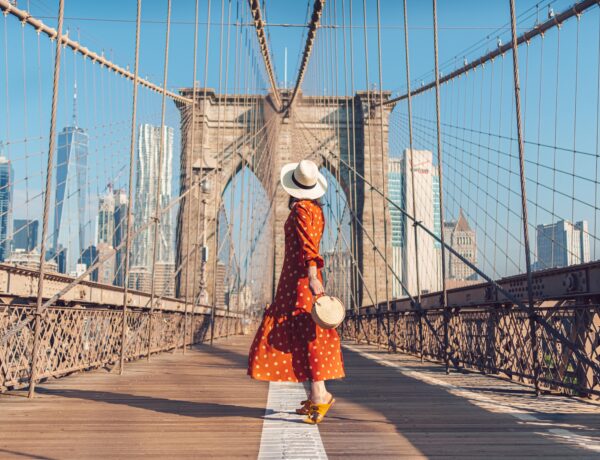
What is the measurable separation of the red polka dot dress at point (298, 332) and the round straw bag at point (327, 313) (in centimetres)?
23

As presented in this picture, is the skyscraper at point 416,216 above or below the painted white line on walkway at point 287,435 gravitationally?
above

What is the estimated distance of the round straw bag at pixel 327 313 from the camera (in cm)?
348

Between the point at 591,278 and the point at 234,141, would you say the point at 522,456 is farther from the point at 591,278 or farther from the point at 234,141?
the point at 234,141

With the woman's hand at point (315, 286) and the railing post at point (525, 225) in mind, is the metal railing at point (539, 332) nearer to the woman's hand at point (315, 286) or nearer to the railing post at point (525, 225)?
the railing post at point (525, 225)

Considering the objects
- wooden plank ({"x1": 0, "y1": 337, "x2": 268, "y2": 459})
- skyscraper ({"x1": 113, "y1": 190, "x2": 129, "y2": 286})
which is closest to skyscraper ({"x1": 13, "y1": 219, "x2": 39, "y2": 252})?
skyscraper ({"x1": 113, "y1": 190, "x2": 129, "y2": 286})

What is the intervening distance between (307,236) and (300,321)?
1.46 feet

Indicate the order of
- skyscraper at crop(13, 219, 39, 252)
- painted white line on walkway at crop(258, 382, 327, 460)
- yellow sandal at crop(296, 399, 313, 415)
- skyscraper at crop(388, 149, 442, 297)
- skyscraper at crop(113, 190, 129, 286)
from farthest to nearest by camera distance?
1. skyscraper at crop(388, 149, 442, 297)
2. skyscraper at crop(13, 219, 39, 252)
3. skyscraper at crop(113, 190, 129, 286)
4. yellow sandal at crop(296, 399, 313, 415)
5. painted white line on walkway at crop(258, 382, 327, 460)

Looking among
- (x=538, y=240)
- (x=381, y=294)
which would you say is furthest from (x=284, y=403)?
(x=381, y=294)

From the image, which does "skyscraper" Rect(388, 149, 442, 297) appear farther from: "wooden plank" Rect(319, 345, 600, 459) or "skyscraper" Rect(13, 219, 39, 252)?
"skyscraper" Rect(13, 219, 39, 252)

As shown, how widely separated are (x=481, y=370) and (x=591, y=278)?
202 cm

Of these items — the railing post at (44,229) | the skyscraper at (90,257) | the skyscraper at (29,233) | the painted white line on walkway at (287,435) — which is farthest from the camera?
the skyscraper at (90,257)

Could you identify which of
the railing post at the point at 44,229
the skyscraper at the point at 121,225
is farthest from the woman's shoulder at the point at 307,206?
the skyscraper at the point at 121,225

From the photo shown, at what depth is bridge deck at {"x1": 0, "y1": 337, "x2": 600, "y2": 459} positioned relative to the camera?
2.73 meters

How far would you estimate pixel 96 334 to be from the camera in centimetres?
634
